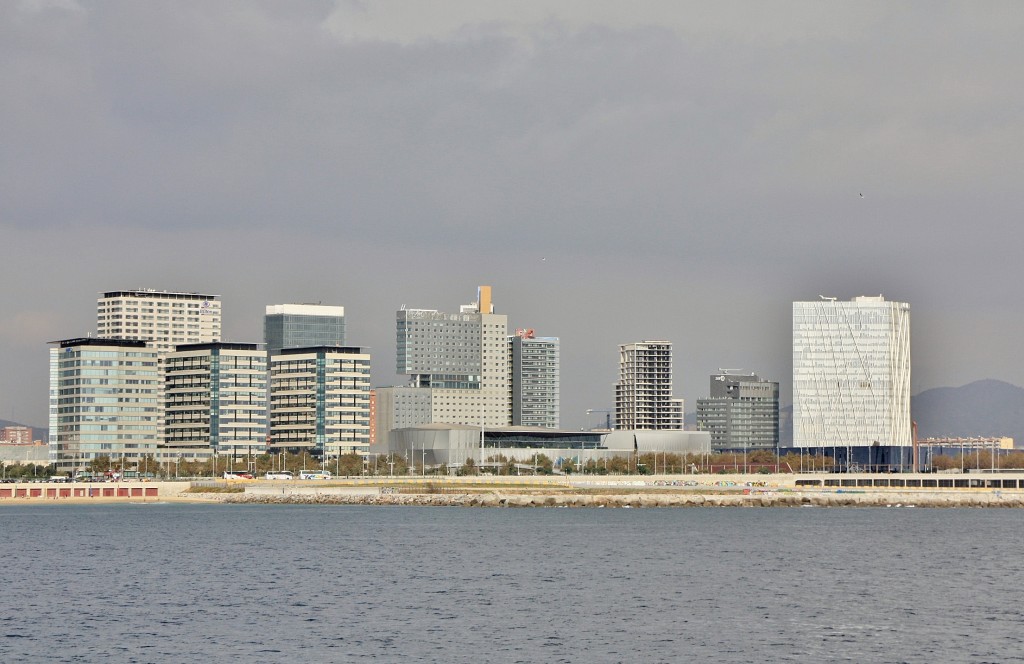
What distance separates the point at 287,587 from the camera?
9575 cm

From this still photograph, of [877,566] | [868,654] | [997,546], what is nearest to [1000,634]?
[868,654]

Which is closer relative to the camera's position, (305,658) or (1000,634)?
(305,658)

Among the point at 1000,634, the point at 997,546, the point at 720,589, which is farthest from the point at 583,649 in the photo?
the point at 997,546

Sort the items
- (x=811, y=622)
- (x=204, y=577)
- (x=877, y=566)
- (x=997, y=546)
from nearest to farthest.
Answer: (x=811, y=622), (x=204, y=577), (x=877, y=566), (x=997, y=546)

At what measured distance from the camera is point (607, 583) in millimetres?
97188

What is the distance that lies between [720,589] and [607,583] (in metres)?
7.88

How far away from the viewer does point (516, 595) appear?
89.8m

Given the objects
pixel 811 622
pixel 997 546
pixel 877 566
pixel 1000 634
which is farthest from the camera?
pixel 997 546

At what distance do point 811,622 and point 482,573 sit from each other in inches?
1272

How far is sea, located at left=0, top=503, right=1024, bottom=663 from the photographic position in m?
68.6

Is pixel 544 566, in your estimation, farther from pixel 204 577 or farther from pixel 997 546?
pixel 997 546

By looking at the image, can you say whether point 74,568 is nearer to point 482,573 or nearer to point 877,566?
point 482,573

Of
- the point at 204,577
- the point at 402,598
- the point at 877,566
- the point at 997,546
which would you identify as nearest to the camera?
the point at 402,598

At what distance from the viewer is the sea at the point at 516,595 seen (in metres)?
68.6
